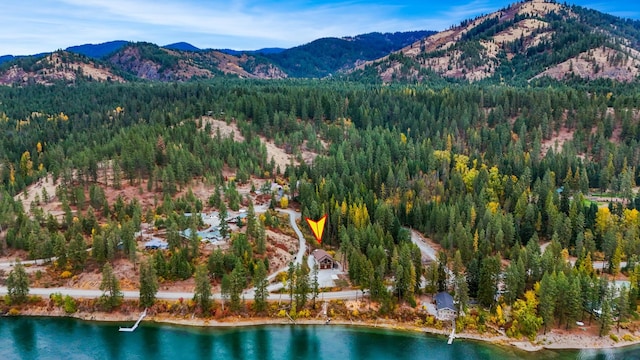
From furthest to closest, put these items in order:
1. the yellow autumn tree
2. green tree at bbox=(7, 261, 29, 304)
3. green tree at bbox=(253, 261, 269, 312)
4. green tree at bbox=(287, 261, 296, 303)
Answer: the yellow autumn tree
green tree at bbox=(7, 261, 29, 304)
green tree at bbox=(287, 261, 296, 303)
green tree at bbox=(253, 261, 269, 312)

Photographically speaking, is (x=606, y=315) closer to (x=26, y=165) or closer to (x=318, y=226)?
(x=318, y=226)

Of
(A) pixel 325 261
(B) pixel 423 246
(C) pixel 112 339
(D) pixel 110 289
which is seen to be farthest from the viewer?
(B) pixel 423 246

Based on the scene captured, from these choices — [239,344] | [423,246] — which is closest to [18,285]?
[239,344]

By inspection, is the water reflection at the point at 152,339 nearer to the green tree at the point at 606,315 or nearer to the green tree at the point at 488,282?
the green tree at the point at 488,282

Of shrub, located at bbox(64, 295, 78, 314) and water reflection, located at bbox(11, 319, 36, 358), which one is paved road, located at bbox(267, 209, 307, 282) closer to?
shrub, located at bbox(64, 295, 78, 314)

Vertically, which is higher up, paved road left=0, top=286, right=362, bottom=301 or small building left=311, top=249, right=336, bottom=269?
small building left=311, top=249, right=336, bottom=269

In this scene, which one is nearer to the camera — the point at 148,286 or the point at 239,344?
the point at 239,344

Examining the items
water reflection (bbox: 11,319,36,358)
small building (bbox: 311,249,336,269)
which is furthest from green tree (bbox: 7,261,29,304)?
small building (bbox: 311,249,336,269)

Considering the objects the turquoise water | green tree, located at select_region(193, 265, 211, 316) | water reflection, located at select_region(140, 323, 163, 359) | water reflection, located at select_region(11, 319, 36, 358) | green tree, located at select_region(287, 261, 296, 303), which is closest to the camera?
the turquoise water
